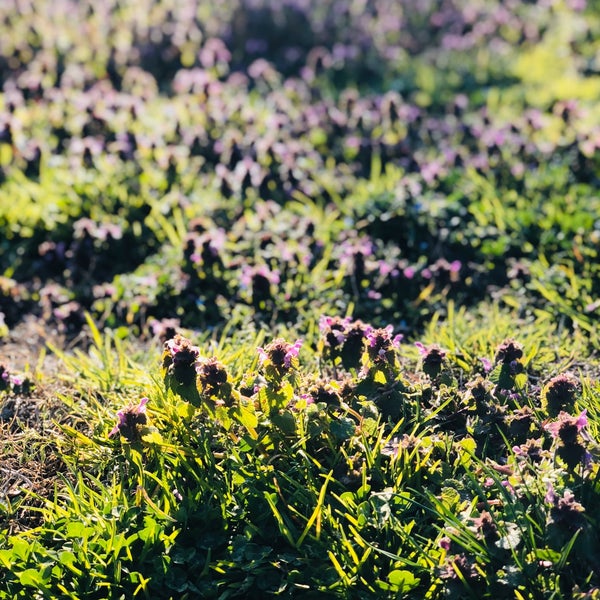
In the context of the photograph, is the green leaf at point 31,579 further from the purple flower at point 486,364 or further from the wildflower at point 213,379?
the purple flower at point 486,364

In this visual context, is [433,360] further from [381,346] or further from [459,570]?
[459,570]

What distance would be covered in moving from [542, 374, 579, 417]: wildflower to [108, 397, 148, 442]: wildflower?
1.70 metres

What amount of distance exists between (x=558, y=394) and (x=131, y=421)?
178cm

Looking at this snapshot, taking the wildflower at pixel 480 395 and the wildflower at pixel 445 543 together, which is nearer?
the wildflower at pixel 445 543

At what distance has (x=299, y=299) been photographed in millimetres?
4977

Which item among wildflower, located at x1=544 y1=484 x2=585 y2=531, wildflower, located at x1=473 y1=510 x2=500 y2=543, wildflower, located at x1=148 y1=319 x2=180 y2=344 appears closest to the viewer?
wildflower, located at x1=544 y1=484 x2=585 y2=531

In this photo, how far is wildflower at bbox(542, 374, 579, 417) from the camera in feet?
11.1

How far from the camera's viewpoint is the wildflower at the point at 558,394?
3.39m

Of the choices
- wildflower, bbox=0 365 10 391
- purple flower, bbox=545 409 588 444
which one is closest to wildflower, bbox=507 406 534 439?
purple flower, bbox=545 409 588 444

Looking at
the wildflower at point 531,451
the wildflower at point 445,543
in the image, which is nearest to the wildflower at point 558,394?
the wildflower at point 531,451

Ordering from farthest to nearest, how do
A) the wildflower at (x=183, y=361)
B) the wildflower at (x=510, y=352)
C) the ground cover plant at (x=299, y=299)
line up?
the wildflower at (x=510, y=352) < the wildflower at (x=183, y=361) < the ground cover plant at (x=299, y=299)

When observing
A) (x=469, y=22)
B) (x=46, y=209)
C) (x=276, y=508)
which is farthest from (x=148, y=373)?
(x=469, y=22)

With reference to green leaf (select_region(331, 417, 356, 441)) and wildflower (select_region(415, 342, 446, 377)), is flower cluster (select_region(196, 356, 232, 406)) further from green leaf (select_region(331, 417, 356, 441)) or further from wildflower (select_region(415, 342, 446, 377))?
wildflower (select_region(415, 342, 446, 377))

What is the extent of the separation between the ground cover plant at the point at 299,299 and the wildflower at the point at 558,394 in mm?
12
